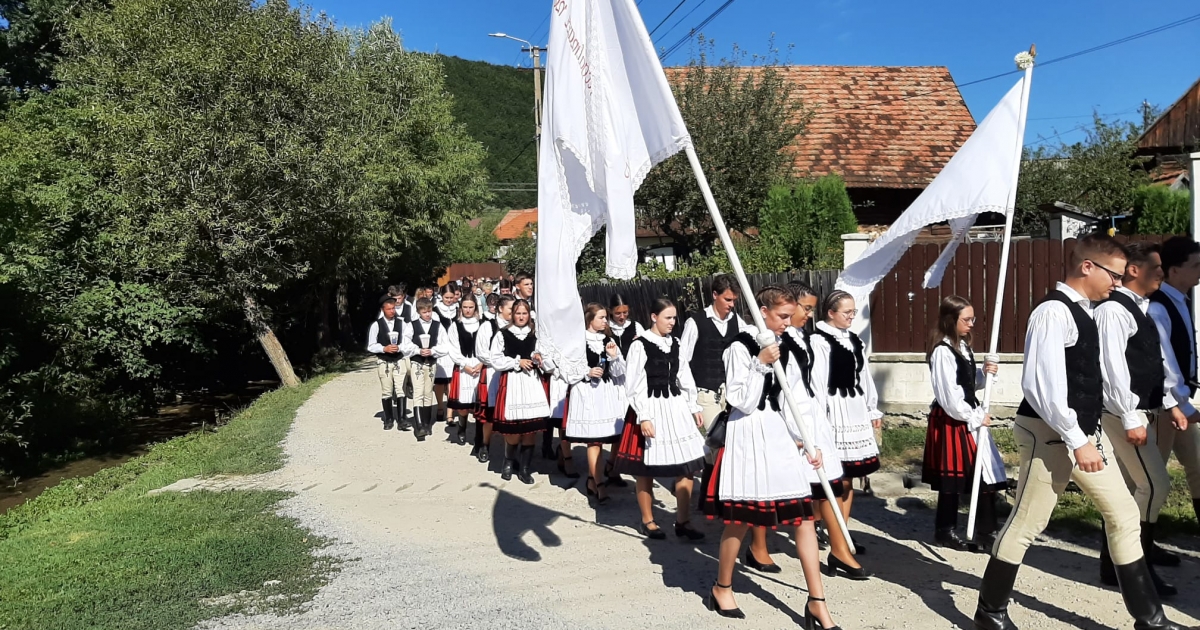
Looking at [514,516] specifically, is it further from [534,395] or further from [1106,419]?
[1106,419]

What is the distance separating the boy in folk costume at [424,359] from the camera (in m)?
11.7

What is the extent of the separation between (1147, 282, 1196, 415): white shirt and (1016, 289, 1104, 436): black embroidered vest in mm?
946

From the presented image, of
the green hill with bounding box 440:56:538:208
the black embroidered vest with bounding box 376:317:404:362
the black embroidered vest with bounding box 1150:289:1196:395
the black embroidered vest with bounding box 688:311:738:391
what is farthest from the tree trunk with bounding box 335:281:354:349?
the green hill with bounding box 440:56:538:208

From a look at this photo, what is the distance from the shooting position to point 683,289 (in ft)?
49.5

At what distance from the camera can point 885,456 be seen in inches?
337

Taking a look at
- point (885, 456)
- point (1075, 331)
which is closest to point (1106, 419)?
point (1075, 331)

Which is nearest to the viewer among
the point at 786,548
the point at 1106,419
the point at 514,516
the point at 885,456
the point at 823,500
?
the point at 1106,419

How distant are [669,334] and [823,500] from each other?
1821 mm

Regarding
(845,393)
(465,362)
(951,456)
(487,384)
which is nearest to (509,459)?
(487,384)

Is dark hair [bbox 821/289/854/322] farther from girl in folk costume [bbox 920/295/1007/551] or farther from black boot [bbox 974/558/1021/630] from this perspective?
black boot [bbox 974/558/1021/630]

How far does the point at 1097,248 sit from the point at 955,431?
1.86m

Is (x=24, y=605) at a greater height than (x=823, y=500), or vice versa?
(x=823, y=500)

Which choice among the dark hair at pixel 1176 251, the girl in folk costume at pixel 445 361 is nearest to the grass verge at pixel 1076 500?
the dark hair at pixel 1176 251

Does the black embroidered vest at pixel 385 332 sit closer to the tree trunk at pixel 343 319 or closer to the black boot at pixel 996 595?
the black boot at pixel 996 595
